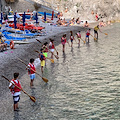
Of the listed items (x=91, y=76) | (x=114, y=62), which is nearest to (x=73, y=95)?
(x=91, y=76)

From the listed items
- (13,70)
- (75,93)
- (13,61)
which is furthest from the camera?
(13,61)

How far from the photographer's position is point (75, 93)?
14.2m

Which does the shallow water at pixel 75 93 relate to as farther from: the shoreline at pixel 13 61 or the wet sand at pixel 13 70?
the shoreline at pixel 13 61

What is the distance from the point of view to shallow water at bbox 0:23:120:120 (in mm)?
11500

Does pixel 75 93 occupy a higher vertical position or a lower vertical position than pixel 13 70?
lower

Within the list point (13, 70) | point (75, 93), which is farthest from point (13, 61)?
point (75, 93)

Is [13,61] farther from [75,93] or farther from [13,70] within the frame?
[75,93]

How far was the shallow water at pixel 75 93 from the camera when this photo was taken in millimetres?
11500

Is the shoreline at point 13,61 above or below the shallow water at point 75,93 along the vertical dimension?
above

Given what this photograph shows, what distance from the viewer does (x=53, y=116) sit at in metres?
11.3

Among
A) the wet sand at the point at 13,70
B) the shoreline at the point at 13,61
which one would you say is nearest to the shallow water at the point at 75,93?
the wet sand at the point at 13,70

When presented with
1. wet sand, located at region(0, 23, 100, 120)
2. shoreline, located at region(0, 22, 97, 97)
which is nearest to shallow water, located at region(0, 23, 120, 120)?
wet sand, located at region(0, 23, 100, 120)

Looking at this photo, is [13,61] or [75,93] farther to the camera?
[13,61]

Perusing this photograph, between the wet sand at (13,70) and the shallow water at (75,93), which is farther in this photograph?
the wet sand at (13,70)
